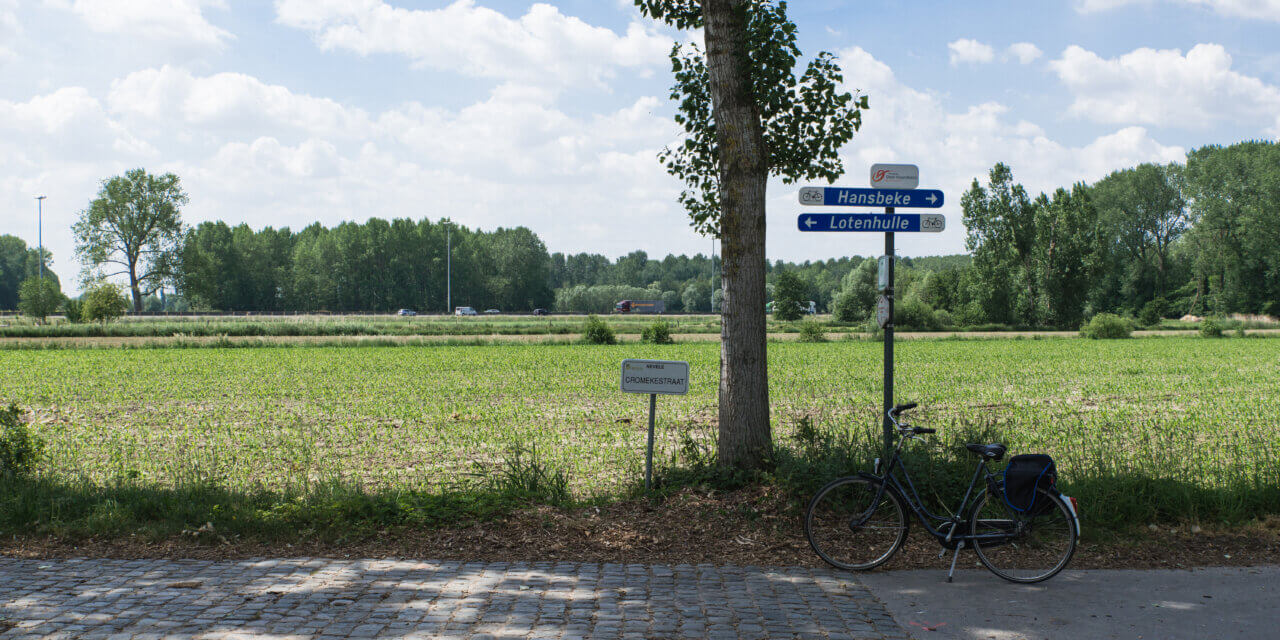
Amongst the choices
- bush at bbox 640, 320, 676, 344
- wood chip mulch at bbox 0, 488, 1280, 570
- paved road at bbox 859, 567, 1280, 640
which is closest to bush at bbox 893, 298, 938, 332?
bush at bbox 640, 320, 676, 344

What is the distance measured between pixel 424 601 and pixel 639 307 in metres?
118

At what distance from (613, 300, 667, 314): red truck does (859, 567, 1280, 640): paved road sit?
110 meters

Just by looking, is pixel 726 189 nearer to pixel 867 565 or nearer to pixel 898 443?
pixel 898 443

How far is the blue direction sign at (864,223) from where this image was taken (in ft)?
23.3

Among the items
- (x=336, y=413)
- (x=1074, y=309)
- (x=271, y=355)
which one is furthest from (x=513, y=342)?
(x=1074, y=309)

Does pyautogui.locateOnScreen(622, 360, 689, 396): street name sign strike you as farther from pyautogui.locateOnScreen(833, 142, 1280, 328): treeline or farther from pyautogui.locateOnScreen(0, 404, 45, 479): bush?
pyautogui.locateOnScreen(833, 142, 1280, 328): treeline

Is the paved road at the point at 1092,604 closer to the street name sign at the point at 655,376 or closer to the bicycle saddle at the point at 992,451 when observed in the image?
the bicycle saddle at the point at 992,451

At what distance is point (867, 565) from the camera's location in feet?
18.2

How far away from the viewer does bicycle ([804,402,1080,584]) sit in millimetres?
5465

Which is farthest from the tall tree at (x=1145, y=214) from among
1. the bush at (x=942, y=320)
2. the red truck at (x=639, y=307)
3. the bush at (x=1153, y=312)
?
the red truck at (x=639, y=307)

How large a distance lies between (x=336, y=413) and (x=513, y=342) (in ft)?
93.8

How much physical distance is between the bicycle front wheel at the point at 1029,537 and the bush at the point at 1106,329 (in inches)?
2283

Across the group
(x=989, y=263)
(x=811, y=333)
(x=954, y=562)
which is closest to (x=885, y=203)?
(x=954, y=562)

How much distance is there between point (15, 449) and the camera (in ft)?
24.0
